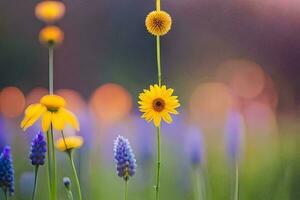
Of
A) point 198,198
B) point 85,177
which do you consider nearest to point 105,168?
point 85,177

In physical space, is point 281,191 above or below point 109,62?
below

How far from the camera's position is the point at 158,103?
4.78 ft

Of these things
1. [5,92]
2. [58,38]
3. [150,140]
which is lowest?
[150,140]

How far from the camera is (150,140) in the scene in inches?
62.3

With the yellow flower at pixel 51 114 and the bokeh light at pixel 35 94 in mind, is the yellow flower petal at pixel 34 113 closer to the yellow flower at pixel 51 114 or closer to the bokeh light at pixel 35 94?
the yellow flower at pixel 51 114

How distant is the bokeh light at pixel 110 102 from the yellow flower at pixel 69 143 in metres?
0.10

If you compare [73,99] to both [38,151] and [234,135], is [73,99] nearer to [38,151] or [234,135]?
[38,151]

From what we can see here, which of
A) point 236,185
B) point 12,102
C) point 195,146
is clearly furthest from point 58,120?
point 236,185

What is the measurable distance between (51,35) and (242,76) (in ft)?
1.59

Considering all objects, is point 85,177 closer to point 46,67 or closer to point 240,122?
point 46,67

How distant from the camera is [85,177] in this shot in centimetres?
158

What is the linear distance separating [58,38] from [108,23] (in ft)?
0.42

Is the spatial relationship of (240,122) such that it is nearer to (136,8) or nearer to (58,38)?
(136,8)

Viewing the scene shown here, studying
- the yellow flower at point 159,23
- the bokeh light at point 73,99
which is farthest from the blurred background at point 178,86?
the yellow flower at point 159,23
